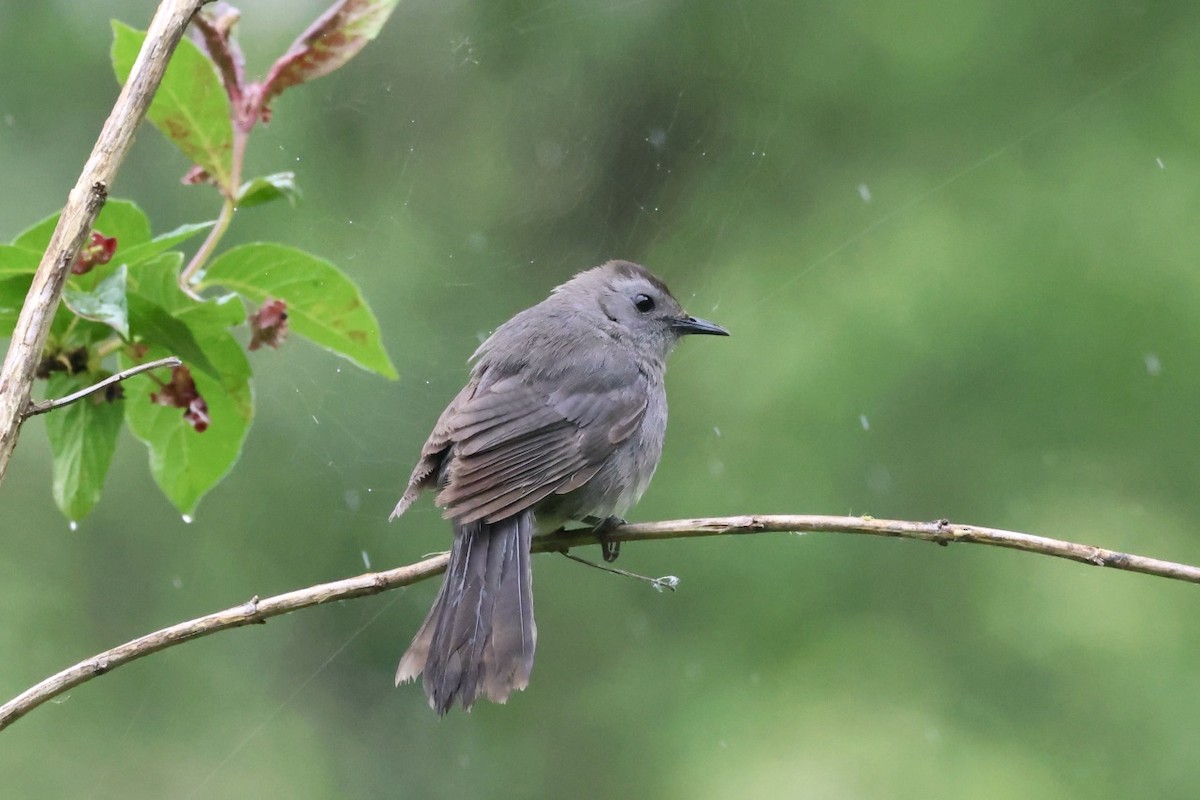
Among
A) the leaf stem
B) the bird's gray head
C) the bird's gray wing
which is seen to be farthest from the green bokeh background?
the leaf stem

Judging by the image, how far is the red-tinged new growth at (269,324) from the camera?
2.09 meters

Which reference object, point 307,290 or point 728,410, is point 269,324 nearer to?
point 307,290

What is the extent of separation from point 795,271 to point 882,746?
83.9 inches

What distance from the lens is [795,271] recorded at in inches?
225

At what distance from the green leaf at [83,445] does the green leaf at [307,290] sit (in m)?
0.27

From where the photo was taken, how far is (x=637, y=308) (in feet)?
12.6

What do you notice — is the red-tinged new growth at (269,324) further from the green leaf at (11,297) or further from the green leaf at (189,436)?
the green leaf at (11,297)

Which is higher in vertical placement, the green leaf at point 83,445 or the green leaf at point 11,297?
the green leaf at point 11,297

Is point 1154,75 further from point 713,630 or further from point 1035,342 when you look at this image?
point 713,630

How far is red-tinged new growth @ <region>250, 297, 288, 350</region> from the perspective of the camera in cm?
209

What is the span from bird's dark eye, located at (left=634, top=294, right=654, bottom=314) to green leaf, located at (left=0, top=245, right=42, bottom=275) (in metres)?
2.23

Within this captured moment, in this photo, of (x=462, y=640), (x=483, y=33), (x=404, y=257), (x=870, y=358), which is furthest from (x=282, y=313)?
(x=870, y=358)

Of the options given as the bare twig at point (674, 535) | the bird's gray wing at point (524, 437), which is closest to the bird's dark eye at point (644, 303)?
the bird's gray wing at point (524, 437)

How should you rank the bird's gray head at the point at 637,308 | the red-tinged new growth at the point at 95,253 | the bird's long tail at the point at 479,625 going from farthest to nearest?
1. the bird's gray head at the point at 637,308
2. the bird's long tail at the point at 479,625
3. the red-tinged new growth at the point at 95,253
